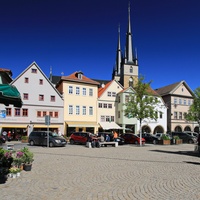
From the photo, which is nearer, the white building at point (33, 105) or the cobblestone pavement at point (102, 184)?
the cobblestone pavement at point (102, 184)

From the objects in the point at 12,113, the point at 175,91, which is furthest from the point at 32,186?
the point at 175,91

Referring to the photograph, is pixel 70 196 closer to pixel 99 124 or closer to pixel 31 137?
pixel 31 137

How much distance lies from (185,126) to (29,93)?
3590cm

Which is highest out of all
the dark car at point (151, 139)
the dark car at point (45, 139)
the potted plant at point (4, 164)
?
the potted plant at point (4, 164)

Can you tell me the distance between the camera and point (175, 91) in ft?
183

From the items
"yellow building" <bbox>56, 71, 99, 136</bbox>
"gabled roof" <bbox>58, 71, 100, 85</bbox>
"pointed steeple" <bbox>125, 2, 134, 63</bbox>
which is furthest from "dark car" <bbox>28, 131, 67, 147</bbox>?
"pointed steeple" <bbox>125, 2, 134, 63</bbox>

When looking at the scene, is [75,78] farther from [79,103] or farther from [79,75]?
[79,103]

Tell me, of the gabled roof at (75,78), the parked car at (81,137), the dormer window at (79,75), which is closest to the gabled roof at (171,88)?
the gabled roof at (75,78)

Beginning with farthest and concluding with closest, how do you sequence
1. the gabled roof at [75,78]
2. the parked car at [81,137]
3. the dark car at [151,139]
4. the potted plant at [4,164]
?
the gabled roof at [75,78] → the dark car at [151,139] → the parked car at [81,137] → the potted plant at [4,164]

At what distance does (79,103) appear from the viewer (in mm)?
45344

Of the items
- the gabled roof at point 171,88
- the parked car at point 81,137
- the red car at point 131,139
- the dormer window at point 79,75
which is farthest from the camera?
the gabled roof at point 171,88

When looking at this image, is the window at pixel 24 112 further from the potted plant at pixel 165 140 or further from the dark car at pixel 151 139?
the potted plant at pixel 165 140

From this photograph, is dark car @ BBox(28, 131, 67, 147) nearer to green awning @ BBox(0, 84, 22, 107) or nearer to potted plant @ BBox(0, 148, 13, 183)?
potted plant @ BBox(0, 148, 13, 183)

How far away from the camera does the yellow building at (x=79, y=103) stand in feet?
145
